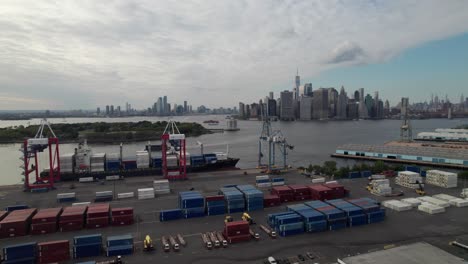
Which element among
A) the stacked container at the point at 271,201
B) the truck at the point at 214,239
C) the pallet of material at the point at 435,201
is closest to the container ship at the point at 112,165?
the stacked container at the point at 271,201

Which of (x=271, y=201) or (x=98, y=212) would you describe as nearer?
(x=98, y=212)

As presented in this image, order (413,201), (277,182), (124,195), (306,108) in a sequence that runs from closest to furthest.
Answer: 1. (413,201)
2. (124,195)
3. (277,182)
4. (306,108)

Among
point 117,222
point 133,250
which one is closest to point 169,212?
point 117,222

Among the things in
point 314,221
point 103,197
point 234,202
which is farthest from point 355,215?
point 103,197

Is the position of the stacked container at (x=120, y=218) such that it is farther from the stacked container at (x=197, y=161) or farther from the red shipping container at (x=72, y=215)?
the stacked container at (x=197, y=161)

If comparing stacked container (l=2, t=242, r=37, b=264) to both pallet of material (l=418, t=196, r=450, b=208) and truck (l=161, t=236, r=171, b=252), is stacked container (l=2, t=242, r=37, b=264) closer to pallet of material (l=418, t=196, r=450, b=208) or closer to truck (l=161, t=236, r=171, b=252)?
truck (l=161, t=236, r=171, b=252)

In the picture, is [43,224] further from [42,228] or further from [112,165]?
[112,165]

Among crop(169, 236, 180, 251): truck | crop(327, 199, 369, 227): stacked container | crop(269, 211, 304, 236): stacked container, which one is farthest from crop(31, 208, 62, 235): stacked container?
crop(327, 199, 369, 227): stacked container
